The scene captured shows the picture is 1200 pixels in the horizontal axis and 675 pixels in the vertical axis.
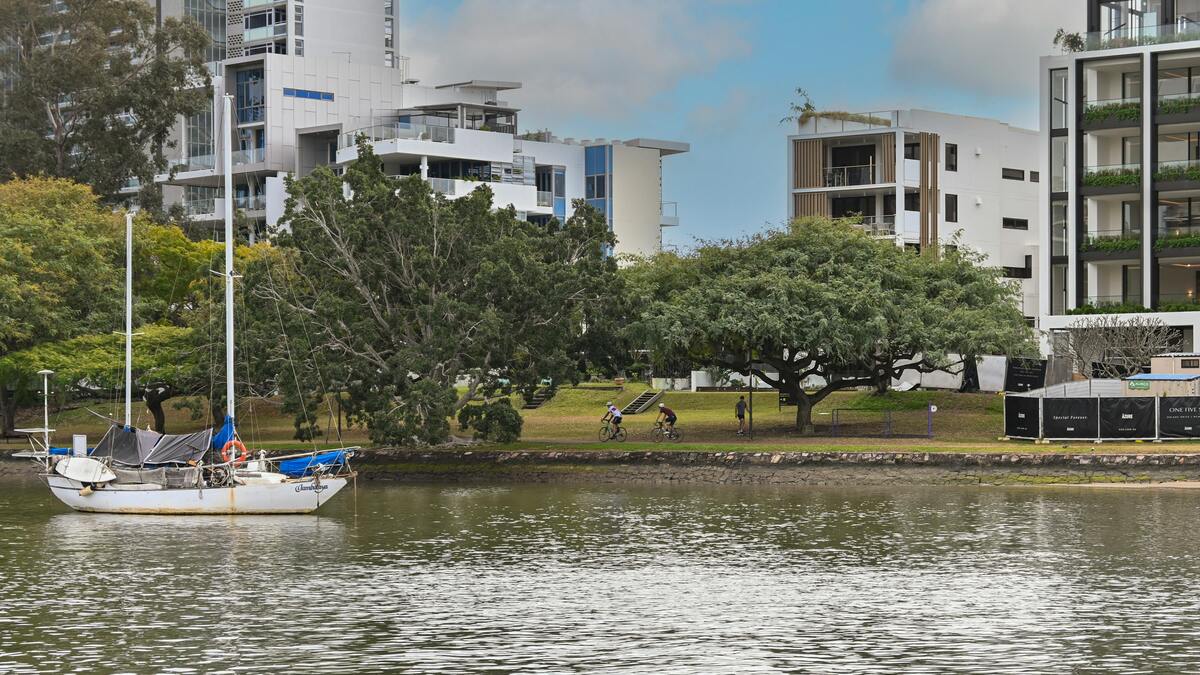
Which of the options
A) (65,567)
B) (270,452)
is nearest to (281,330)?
(270,452)

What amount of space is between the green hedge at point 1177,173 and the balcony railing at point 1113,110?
3.24m

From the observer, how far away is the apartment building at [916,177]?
356ft

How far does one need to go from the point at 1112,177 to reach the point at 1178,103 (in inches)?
202

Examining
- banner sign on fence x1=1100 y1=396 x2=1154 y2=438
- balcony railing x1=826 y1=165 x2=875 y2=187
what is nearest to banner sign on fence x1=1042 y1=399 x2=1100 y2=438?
→ banner sign on fence x1=1100 y1=396 x2=1154 y2=438

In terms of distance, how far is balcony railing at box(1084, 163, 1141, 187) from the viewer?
86.4 meters

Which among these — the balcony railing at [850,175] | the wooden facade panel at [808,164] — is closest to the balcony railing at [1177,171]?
the balcony railing at [850,175]

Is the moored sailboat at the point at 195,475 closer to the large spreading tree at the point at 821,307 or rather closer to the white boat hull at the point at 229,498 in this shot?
the white boat hull at the point at 229,498

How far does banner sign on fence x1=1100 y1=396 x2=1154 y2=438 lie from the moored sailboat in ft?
96.2

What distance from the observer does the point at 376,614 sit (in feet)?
108

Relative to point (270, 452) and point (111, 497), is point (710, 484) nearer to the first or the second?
point (270, 452)

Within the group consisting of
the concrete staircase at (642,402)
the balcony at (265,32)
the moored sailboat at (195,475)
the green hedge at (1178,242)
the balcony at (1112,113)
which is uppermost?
the balcony at (265,32)

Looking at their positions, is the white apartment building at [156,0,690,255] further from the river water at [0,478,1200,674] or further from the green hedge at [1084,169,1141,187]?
the river water at [0,478,1200,674]

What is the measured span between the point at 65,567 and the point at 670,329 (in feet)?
102

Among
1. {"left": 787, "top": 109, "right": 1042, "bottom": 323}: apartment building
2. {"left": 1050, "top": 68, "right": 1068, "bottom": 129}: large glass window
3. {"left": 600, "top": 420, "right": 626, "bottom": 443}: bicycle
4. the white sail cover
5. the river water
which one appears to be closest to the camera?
the river water
